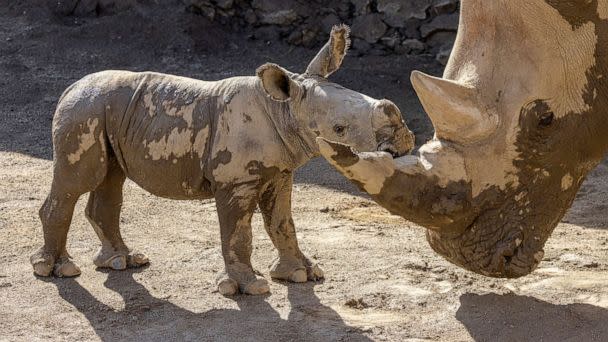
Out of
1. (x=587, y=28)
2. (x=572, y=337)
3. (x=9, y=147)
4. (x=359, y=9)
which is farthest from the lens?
(x=359, y=9)

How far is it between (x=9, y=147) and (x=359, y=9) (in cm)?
397

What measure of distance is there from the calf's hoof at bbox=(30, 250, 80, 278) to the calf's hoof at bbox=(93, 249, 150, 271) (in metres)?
0.18

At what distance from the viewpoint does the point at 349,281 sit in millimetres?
5922

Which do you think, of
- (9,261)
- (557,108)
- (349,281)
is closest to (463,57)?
(557,108)

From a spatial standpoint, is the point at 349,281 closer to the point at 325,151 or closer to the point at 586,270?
the point at 586,270

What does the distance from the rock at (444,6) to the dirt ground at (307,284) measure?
1.86 metres

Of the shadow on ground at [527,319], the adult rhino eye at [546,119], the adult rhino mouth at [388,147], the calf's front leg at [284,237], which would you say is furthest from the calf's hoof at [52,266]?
the adult rhino eye at [546,119]

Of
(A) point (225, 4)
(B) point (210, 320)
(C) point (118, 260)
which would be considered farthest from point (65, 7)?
(B) point (210, 320)

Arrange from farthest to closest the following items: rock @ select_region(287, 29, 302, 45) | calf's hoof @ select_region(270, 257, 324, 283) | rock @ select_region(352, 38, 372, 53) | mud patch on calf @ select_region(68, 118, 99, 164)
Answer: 1. rock @ select_region(287, 29, 302, 45)
2. rock @ select_region(352, 38, 372, 53)
3. calf's hoof @ select_region(270, 257, 324, 283)
4. mud patch on calf @ select_region(68, 118, 99, 164)

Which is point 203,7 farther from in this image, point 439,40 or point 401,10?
point 439,40

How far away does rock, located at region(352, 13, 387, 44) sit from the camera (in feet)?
37.2

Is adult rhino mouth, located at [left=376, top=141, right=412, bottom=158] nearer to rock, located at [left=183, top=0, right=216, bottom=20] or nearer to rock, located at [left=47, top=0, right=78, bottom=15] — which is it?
rock, located at [left=183, top=0, right=216, bottom=20]

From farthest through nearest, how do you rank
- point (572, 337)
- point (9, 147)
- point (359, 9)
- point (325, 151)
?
1. point (359, 9)
2. point (9, 147)
3. point (572, 337)
4. point (325, 151)

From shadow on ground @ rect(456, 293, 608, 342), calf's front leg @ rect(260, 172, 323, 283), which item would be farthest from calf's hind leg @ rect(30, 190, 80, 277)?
shadow on ground @ rect(456, 293, 608, 342)
